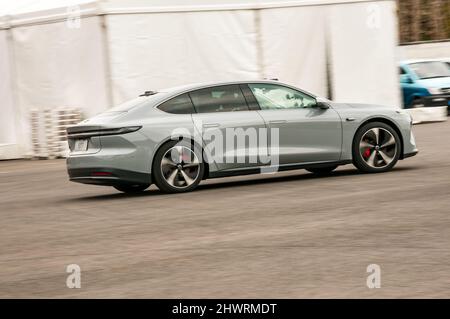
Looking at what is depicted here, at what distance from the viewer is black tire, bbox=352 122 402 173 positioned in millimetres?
13055

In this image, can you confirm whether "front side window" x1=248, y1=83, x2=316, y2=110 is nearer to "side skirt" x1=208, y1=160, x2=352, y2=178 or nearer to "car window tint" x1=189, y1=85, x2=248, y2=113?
"car window tint" x1=189, y1=85, x2=248, y2=113

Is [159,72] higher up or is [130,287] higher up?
[159,72]

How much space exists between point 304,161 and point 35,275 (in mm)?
5963

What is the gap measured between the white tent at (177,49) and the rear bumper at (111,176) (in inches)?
333

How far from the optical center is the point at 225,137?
1238 cm

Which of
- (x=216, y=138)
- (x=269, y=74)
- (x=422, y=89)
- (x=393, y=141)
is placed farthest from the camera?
(x=422, y=89)

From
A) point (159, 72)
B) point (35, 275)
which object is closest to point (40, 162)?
point (159, 72)

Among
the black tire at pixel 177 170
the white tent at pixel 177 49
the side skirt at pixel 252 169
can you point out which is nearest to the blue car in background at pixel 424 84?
the white tent at pixel 177 49

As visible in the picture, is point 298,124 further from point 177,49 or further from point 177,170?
point 177,49

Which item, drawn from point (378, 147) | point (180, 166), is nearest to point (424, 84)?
point (378, 147)

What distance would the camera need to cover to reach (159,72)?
21.0m

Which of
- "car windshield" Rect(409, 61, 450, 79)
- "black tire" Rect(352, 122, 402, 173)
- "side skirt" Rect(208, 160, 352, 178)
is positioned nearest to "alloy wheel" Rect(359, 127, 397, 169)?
"black tire" Rect(352, 122, 402, 173)
